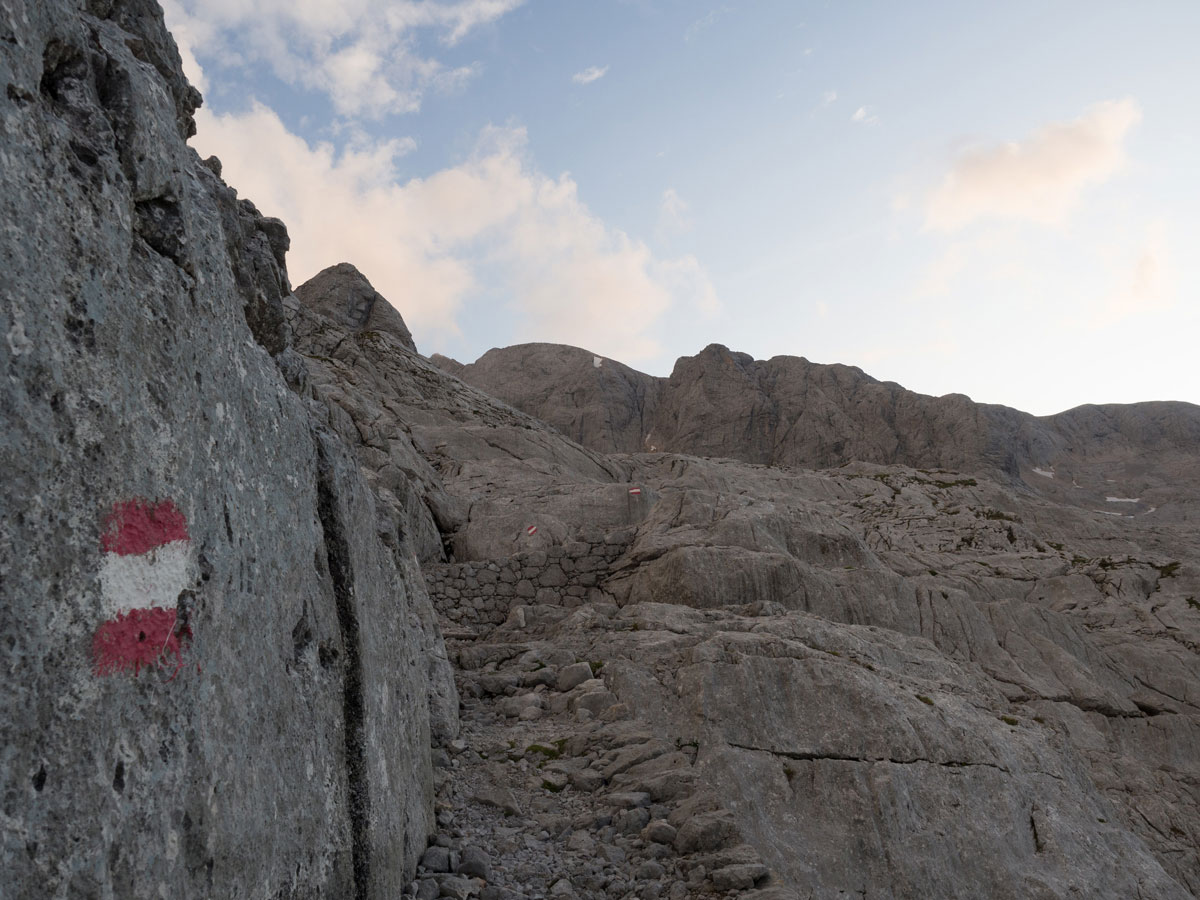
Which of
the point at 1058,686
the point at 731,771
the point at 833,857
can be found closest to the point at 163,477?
the point at 731,771

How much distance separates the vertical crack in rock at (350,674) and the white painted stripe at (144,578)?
9.96 feet

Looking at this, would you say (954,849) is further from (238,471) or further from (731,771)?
(238,471)

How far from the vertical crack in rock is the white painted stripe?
3.04 metres

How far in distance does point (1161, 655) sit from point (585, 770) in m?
27.2

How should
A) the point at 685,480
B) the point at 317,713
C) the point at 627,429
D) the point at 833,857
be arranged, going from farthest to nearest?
the point at 627,429 < the point at 685,480 < the point at 833,857 < the point at 317,713

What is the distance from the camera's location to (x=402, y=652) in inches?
430

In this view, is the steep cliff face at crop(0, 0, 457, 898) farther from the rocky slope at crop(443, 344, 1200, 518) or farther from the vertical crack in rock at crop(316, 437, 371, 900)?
the rocky slope at crop(443, 344, 1200, 518)

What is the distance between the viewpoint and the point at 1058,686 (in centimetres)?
2586

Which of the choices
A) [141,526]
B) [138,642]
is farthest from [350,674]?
[141,526]

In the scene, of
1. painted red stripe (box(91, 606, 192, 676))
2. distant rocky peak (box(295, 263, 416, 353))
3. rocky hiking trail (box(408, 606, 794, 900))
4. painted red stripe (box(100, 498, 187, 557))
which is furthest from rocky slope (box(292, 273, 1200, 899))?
distant rocky peak (box(295, 263, 416, 353))

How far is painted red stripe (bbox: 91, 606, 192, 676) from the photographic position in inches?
189

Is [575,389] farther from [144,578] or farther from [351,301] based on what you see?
[144,578]

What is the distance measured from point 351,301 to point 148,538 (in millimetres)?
60230

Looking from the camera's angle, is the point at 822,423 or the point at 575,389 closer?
the point at 822,423
